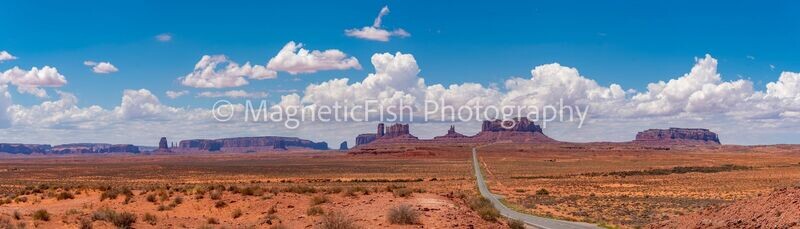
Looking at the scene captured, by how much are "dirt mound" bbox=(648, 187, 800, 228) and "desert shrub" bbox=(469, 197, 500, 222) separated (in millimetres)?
6698

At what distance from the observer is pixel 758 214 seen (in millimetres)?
17906

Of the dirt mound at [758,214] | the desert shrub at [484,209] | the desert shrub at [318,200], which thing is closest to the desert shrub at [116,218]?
the desert shrub at [318,200]

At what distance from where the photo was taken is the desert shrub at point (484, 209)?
82.5 feet

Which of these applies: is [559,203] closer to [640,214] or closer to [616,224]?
[640,214]

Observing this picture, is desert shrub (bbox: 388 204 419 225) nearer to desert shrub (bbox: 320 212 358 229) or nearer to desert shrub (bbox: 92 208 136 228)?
desert shrub (bbox: 320 212 358 229)

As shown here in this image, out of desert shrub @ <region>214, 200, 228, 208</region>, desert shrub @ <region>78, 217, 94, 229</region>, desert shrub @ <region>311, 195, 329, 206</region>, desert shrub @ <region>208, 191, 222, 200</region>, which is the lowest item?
desert shrub @ <region>78, 217, 94, 229</region>

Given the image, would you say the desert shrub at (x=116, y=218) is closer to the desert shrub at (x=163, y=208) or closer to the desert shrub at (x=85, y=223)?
the desert shrub at (x=85, y=223)

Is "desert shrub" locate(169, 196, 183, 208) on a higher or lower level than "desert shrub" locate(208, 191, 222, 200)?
lower

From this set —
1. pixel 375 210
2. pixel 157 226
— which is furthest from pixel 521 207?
pixel 157 226

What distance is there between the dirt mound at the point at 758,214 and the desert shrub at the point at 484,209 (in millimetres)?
6698

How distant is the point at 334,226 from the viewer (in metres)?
19.2

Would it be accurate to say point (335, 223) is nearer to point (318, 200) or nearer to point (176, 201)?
point (318, 200)

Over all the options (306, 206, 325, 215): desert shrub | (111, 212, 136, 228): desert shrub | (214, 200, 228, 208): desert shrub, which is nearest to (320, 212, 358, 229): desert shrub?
(306, 206, 325, 215): desert shrub

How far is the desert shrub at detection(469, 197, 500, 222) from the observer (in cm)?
2514
